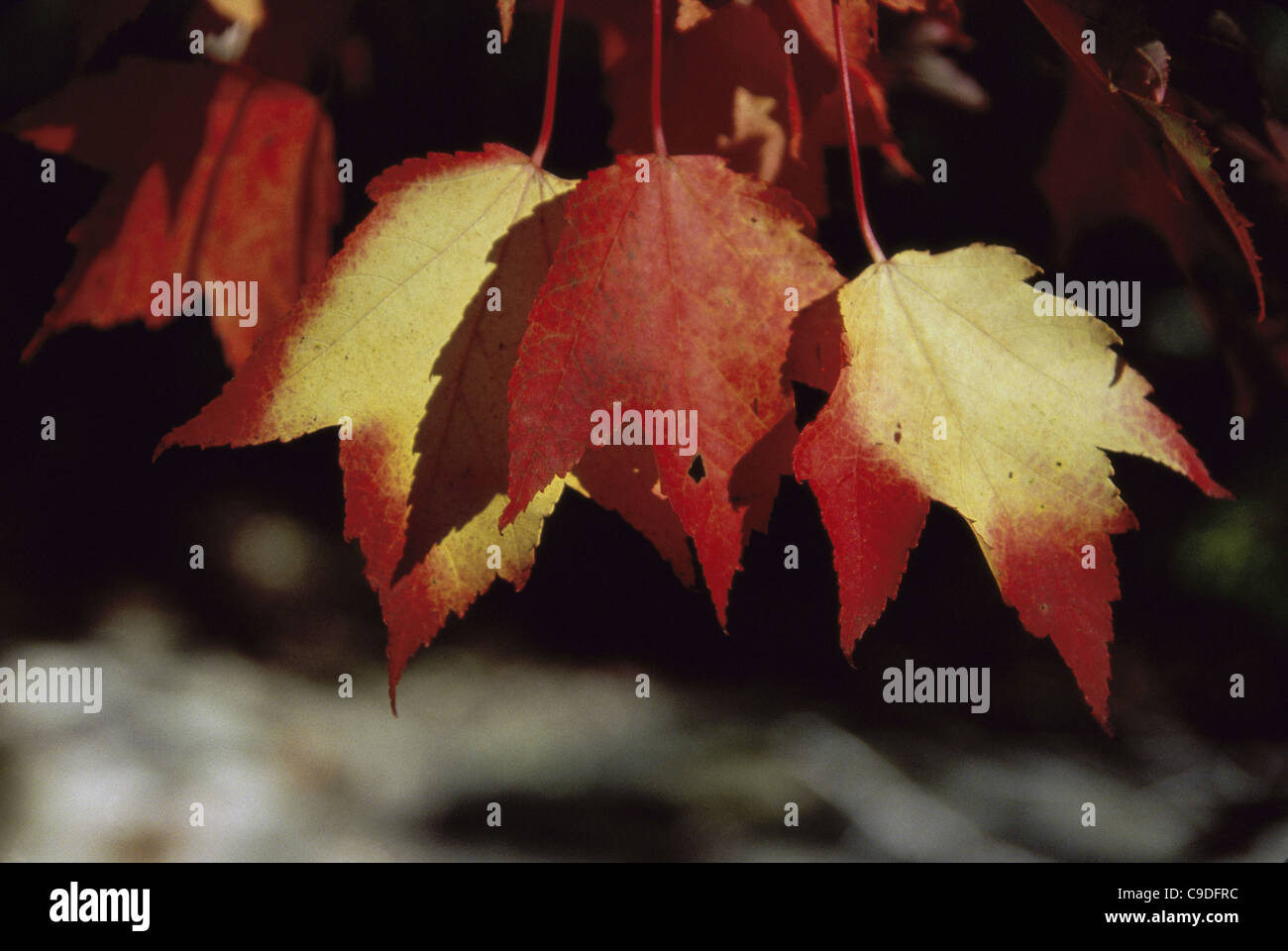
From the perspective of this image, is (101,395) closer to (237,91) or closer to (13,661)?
(13,661)

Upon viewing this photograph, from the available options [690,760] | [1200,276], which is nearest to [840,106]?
[1200,276]

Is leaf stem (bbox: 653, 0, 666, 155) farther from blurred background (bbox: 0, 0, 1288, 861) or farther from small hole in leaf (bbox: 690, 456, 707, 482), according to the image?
blurred background (bbox: 0, 0, 1288, 861)

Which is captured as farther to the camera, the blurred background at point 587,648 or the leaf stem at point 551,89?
the blurred background at point 587,648

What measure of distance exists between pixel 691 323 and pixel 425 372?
A: 110mm

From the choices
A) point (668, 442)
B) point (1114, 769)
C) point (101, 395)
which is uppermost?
point (101, 395)

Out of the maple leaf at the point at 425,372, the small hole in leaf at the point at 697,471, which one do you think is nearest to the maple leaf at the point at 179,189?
the maple leaf at the point at 425,372

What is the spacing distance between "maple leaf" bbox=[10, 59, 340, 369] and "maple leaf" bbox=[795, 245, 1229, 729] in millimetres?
292

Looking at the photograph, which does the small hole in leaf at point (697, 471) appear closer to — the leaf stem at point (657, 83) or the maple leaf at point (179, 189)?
the leaf stem at point (657, 83)

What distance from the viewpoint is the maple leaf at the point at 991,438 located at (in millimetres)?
322

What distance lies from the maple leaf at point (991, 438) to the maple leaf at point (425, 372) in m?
0.12

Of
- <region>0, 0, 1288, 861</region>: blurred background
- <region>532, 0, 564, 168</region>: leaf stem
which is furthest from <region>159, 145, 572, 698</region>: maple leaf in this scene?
<region>0, 0, 1288, 861</region>: blurred background

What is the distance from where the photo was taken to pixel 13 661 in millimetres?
831

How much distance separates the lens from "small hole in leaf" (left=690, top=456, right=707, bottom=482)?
12.1 inches

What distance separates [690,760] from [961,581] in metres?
0.29
